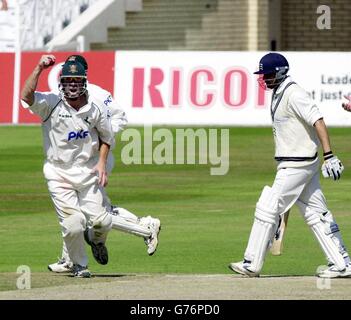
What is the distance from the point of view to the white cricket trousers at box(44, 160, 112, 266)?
1381 cm

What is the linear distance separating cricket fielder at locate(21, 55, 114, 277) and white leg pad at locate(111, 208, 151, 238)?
1.63 ft

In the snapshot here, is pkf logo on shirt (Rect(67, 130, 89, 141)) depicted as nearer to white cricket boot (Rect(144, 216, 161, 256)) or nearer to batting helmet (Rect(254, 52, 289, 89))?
white cricket boot (Rect(144, 216, 161, 256))

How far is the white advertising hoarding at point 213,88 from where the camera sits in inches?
1382

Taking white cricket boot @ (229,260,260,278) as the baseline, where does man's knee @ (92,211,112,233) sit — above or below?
above

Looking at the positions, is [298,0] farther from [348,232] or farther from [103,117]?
[103,117]

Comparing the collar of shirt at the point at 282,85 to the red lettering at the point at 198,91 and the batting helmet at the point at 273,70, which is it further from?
the red lettering at the point at 198,91

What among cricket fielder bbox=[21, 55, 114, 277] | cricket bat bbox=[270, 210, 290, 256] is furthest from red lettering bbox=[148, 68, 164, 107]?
cricket fielder bbox=[21, 55, 114, 277]

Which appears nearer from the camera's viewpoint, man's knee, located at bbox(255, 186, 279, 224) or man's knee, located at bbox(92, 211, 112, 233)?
man's knee, located at bbox(255, 186, 279, 224)

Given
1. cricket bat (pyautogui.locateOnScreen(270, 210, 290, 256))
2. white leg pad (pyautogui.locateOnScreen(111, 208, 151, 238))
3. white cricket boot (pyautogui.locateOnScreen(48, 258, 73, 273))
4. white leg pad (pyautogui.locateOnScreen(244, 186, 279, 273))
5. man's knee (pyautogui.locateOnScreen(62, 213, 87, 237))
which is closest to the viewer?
white leg pad (pyautogui.locateOnScreen(244, 186, 279, 273))

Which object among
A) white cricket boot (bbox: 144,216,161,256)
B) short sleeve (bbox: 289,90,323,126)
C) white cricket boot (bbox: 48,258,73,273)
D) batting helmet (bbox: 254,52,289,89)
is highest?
batting helmet (bbox: 254,52,289,89)

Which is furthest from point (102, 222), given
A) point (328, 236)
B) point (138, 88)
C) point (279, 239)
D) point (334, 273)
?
point (138, 88)

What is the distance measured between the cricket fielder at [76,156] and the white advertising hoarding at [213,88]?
2097 centimetres

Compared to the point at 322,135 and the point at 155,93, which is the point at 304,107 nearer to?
the point at 322,135

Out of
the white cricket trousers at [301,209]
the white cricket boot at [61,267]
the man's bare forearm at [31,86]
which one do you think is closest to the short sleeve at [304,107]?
the white cricket trousers at [301,209]
